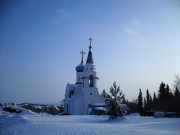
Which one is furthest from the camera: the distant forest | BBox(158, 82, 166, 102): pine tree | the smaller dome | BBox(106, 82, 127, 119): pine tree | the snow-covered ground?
the smaller dome

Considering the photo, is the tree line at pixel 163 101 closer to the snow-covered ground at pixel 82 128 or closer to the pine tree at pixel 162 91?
the pine tree at pixel 162 91

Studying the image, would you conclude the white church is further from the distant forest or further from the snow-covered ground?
the snow-covered ground

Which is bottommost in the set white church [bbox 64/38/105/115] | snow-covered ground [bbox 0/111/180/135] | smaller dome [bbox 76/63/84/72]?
snow-covered ground [bbox 0/111/180/135]

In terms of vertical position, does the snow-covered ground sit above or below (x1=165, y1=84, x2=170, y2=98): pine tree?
below

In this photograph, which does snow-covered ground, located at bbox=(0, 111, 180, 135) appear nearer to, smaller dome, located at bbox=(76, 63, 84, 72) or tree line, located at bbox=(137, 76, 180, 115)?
tree line, located at bbox=(137, 76, 180, 115)

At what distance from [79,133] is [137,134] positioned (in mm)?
2972

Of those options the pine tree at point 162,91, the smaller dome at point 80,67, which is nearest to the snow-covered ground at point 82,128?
the smaller dome at point 80,67

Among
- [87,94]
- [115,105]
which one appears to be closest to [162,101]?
[87,94]

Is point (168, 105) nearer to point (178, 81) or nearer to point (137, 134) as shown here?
point (178, 81)

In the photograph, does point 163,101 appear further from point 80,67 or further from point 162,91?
point 80,67

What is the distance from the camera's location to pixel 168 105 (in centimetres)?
4225

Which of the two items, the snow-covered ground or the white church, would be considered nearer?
the snow-covered ground

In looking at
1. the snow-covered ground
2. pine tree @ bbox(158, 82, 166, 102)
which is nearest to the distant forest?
pine tree @ bbox(158, 82, 166, 102)

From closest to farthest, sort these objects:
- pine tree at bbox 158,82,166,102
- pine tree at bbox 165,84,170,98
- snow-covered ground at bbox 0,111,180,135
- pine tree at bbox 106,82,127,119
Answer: snow-covered ground at bbox 0,111,180,135 → pine tree at bbox 106,82,127,119 → pine tree at bbox 165,84,170,98 → pine tree at bbox 158,82,166,102
